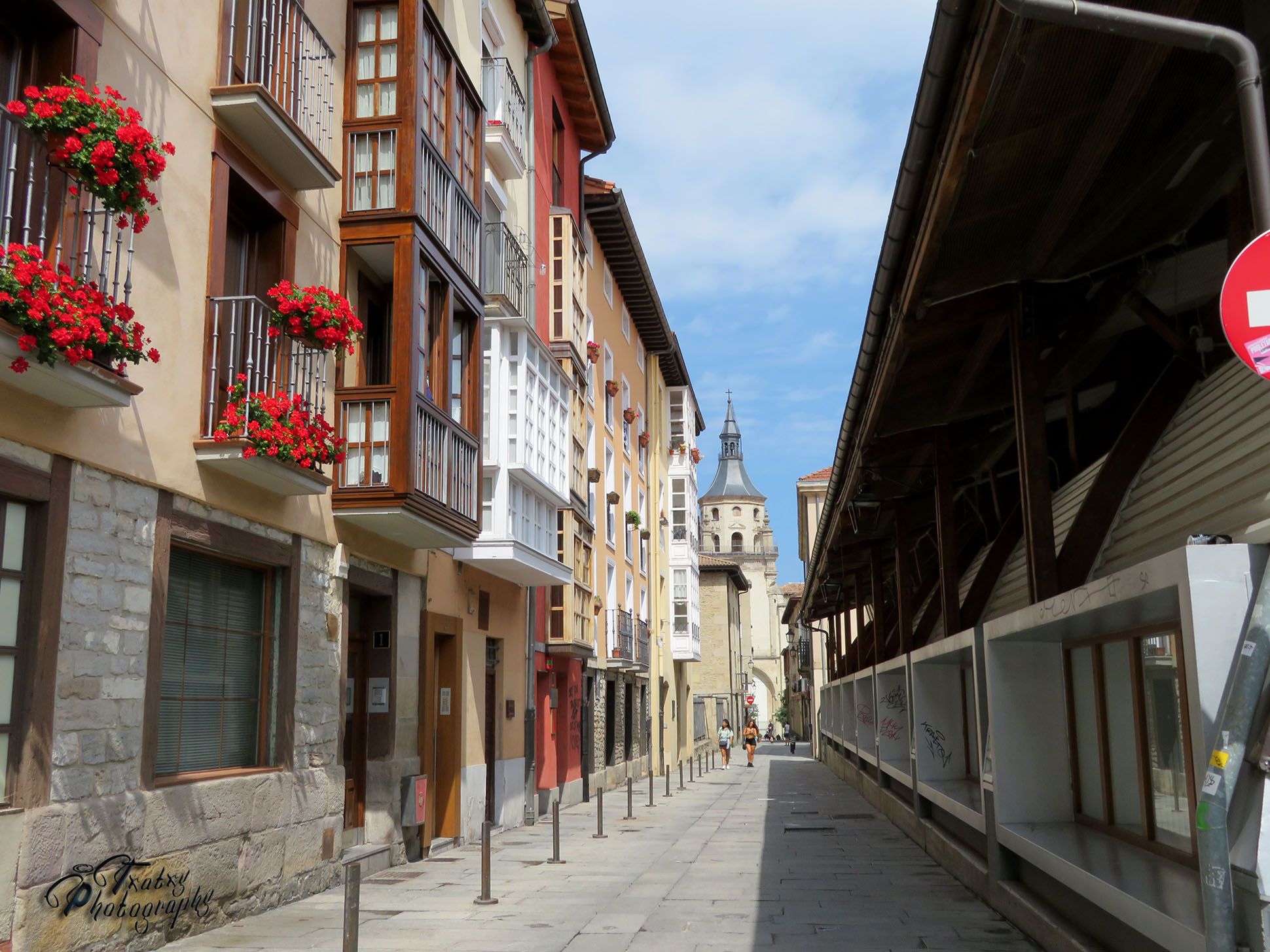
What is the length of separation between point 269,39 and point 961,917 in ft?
31.6

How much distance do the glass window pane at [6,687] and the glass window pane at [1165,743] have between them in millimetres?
6838

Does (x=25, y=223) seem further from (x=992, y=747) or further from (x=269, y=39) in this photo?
(x=992, y=747)

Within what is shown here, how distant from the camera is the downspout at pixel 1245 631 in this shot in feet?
14.4

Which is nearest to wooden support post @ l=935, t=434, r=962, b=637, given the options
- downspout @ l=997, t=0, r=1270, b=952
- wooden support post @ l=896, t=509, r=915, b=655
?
wooden support post @ l=896, t=509, r=915, b=655

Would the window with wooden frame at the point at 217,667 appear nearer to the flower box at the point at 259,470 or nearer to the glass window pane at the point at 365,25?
the flower box at the point at 259,470

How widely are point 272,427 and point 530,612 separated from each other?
36.9 ft

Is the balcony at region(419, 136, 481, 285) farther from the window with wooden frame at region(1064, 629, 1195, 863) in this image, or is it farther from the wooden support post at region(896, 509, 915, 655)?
the window with wooden frame at region(1064, 629, 1195, 863)

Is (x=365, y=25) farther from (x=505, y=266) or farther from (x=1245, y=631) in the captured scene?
(x=1245, y=631)

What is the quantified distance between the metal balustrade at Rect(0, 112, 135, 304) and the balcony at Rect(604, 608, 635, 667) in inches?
839

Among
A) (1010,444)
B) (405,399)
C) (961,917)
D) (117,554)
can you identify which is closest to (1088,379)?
(1010,444)

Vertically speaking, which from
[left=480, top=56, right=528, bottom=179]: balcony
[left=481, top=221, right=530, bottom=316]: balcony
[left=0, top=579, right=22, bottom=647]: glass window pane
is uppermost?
[left=480, top=56, right=528, bottom=179]: balcony

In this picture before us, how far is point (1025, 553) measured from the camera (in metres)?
13.3

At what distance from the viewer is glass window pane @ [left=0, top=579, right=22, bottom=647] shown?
7137mm

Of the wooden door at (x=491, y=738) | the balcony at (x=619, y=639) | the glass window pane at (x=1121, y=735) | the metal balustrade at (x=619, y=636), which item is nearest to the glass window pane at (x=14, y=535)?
the glass window pane at (x=1121, y=735)
